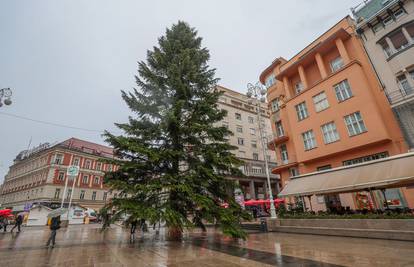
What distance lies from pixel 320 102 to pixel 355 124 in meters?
4.16

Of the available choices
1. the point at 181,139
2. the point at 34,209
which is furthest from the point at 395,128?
the point at 34,209

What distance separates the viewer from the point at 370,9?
65.9 feet

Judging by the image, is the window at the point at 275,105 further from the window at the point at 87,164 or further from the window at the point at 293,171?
the window at the point at 87,164

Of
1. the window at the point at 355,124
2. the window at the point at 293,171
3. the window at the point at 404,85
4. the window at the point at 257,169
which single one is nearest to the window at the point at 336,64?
the window at the point at 404,85

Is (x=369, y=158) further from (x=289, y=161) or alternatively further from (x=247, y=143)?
(x=247, y=143)

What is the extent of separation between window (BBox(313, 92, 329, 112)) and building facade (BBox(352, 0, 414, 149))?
4407mm

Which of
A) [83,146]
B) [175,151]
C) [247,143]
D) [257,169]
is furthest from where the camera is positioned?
[83,146]

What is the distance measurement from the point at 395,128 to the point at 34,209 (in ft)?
159

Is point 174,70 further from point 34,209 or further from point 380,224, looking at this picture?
point 34,209

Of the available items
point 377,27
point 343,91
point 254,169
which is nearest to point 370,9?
point 377,27

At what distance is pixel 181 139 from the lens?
12.4 metres

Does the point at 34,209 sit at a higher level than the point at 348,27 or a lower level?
lower

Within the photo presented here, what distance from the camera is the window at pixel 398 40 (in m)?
16.8

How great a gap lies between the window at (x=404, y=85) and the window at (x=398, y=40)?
2.63 m
